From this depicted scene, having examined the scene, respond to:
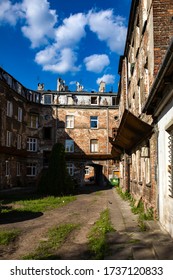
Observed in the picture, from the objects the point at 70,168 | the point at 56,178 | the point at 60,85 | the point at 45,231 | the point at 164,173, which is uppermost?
the point at 60,85

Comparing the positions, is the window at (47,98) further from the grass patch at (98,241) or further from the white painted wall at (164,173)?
the white painted wall at (164,173)

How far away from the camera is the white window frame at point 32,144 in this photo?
36.5m

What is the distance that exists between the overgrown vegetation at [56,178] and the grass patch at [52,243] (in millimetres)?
12125

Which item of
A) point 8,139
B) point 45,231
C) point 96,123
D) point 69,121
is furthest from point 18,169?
point 45,231

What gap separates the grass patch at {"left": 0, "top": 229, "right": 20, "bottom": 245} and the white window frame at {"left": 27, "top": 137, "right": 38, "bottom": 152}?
2776 centimetres

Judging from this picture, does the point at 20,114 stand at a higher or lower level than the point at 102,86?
lower

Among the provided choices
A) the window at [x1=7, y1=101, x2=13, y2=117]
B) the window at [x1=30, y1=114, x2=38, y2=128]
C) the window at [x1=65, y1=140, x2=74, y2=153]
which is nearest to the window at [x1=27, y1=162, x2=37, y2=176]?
the window at [x1=65, y1=140, x2=74, y2=153]

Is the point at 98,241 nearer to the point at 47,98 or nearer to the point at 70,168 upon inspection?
the point at 70,168

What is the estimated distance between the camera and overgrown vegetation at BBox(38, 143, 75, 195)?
22141 mm

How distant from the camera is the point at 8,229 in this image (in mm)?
9438

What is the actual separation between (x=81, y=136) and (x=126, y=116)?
28.9 m

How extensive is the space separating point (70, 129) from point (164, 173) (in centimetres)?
3066

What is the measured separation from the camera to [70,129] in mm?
38094

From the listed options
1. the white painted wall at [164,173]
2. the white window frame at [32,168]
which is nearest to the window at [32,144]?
the white window frame at [32,168]
